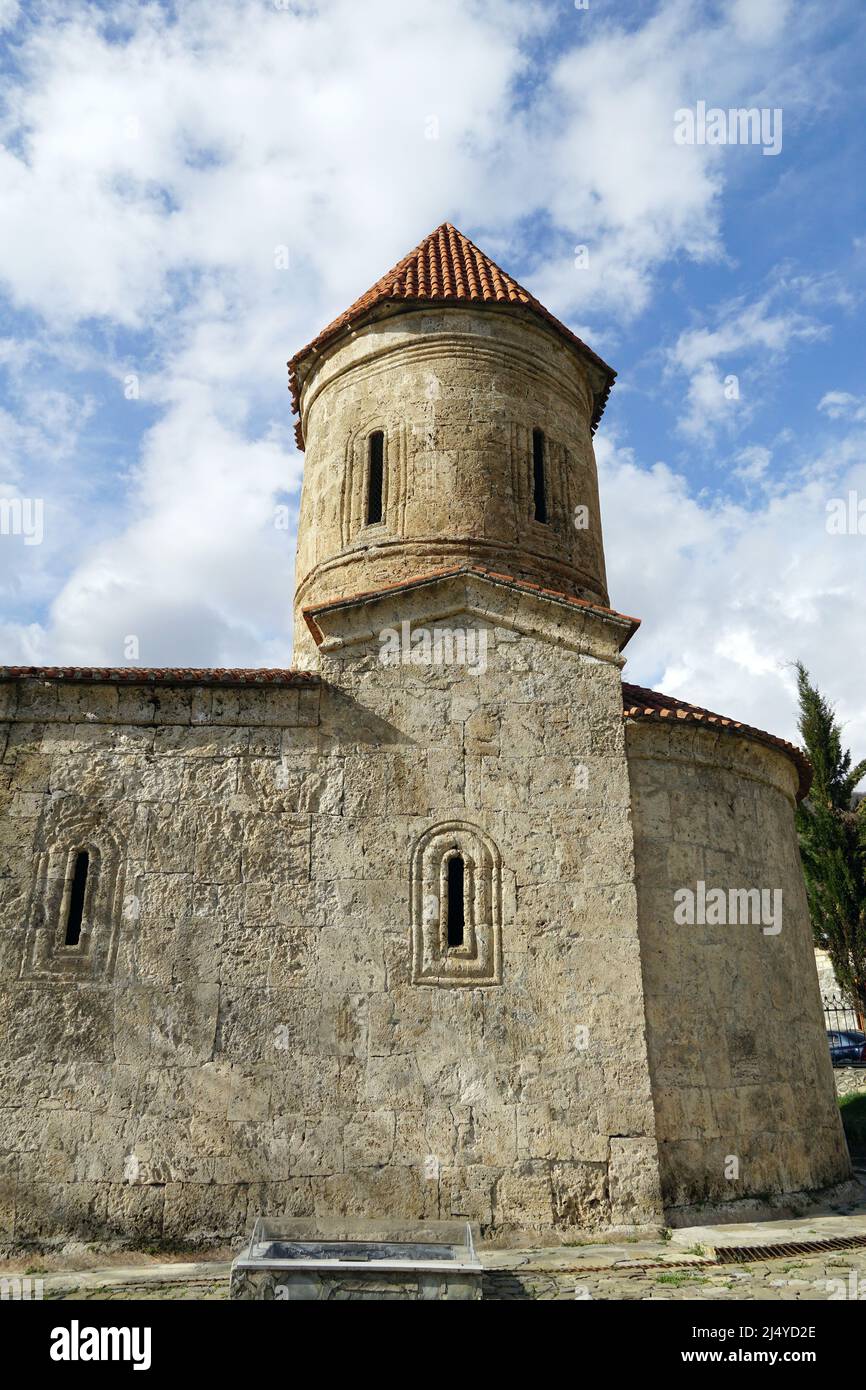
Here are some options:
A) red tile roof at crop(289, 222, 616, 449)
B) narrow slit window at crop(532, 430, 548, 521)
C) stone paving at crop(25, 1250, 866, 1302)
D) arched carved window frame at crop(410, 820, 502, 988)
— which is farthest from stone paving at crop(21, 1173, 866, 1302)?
red tile roof at crop(289, 222, 616, 449)

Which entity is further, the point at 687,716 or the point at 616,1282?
the point at 687,716

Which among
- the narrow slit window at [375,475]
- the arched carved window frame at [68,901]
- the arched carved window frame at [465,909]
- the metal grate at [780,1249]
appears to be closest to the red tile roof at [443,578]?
the arched carved window frame at [465,909]

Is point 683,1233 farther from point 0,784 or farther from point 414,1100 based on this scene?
point 0,784

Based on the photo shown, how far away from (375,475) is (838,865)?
11807 mm

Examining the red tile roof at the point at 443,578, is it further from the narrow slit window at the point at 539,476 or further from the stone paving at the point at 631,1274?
the stone paving at the point at 631,1274

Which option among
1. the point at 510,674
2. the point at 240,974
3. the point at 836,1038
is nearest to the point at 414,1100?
the point at 240,974

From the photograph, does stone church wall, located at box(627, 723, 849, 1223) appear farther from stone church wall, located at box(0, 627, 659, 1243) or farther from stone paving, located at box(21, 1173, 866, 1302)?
stone paving, located at box(21, 1173, 866, 1302)

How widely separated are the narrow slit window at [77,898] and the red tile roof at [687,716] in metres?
4.28

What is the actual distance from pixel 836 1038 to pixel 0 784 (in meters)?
15.1

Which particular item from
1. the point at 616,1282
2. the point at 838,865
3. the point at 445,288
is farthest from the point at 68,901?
the point at 838,865

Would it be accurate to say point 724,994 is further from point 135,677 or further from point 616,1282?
point 135,677

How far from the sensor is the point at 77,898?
6.44 m

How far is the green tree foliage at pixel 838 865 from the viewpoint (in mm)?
15930

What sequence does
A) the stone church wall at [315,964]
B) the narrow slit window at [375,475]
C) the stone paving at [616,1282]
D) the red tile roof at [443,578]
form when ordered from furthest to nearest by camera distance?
the narrow slit window at [375,475]
the red tile roof at [443,578]
the stone church wall at [315,964]
the stone paving at [616,1282]
